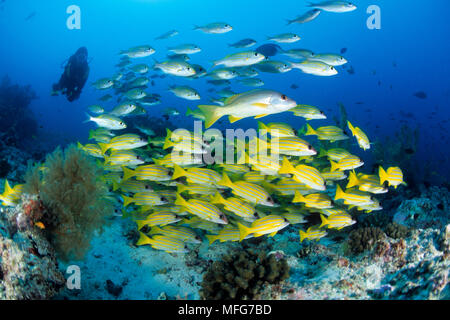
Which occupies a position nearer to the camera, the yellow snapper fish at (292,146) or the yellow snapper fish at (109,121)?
the yellow snapper fish at (292,146)

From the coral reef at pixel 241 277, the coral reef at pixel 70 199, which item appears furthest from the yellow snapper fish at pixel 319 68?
the coral reef at pixel 70 199

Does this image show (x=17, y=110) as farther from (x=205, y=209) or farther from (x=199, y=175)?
(x=205, y=209)

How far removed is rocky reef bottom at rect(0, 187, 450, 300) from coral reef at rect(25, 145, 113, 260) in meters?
0.34

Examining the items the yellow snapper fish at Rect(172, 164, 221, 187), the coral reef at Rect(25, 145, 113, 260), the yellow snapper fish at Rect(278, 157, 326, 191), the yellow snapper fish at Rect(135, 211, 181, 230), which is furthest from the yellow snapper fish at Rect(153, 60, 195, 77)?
the yellow snapper fish at Rect(278, 157, 326, 191)

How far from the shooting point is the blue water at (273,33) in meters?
97.8

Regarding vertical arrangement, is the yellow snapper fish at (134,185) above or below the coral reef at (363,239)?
above

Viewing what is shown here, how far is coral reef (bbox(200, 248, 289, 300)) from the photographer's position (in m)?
3.49

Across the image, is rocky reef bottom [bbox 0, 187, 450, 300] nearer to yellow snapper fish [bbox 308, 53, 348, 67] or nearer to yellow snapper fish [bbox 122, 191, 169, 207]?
yellow snapper fish [bbox 122, 191, 169, 207]

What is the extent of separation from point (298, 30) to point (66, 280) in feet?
367

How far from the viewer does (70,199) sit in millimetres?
4109

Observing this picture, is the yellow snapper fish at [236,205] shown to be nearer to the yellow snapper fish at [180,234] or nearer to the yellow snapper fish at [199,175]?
the yellow snapper fish at [199,175]

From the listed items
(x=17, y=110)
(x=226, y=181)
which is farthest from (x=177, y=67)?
(x=17, y=110)

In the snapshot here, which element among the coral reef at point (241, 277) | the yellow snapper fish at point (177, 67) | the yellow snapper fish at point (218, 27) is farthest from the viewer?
the yellow snapper fish at point (218, 27)

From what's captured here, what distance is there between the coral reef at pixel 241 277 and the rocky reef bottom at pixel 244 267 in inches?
0.6
